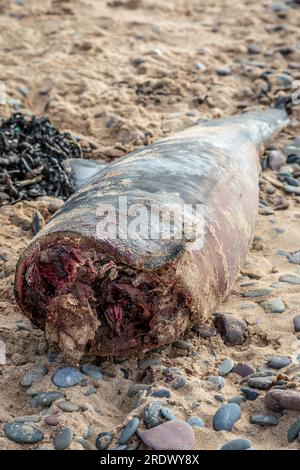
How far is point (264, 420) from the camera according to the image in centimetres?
265

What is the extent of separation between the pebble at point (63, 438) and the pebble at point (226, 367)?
2.32 ft

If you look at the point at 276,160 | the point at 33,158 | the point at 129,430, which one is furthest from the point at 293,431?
the point at 276,160

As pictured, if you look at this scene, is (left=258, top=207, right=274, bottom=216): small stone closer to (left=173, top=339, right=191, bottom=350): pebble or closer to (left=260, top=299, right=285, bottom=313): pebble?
(left=260, top=299, right=285, bottom=313): pebble

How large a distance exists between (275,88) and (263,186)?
69.1 inches

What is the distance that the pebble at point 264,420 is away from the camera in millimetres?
2637

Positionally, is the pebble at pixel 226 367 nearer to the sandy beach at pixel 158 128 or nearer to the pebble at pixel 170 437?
the sandy beach at pixel 158 128

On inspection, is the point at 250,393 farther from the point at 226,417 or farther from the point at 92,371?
the point at 92,371

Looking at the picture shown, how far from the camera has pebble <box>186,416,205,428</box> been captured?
264 centimetres

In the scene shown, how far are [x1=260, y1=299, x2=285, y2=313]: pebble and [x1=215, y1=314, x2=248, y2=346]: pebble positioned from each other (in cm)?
20

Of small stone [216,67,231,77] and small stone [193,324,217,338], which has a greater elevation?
small stone [216,67,231,77]

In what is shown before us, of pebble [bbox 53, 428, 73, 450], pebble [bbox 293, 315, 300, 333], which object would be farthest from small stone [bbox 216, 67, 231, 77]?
pebble [bbox 53, 428, 73, 450]

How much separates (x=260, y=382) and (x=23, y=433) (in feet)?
3.02

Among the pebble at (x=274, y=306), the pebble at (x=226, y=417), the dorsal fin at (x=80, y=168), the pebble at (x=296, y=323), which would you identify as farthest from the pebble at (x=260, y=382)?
the dorsal fin at (x=80, y=168)

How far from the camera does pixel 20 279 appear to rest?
9.74ft
